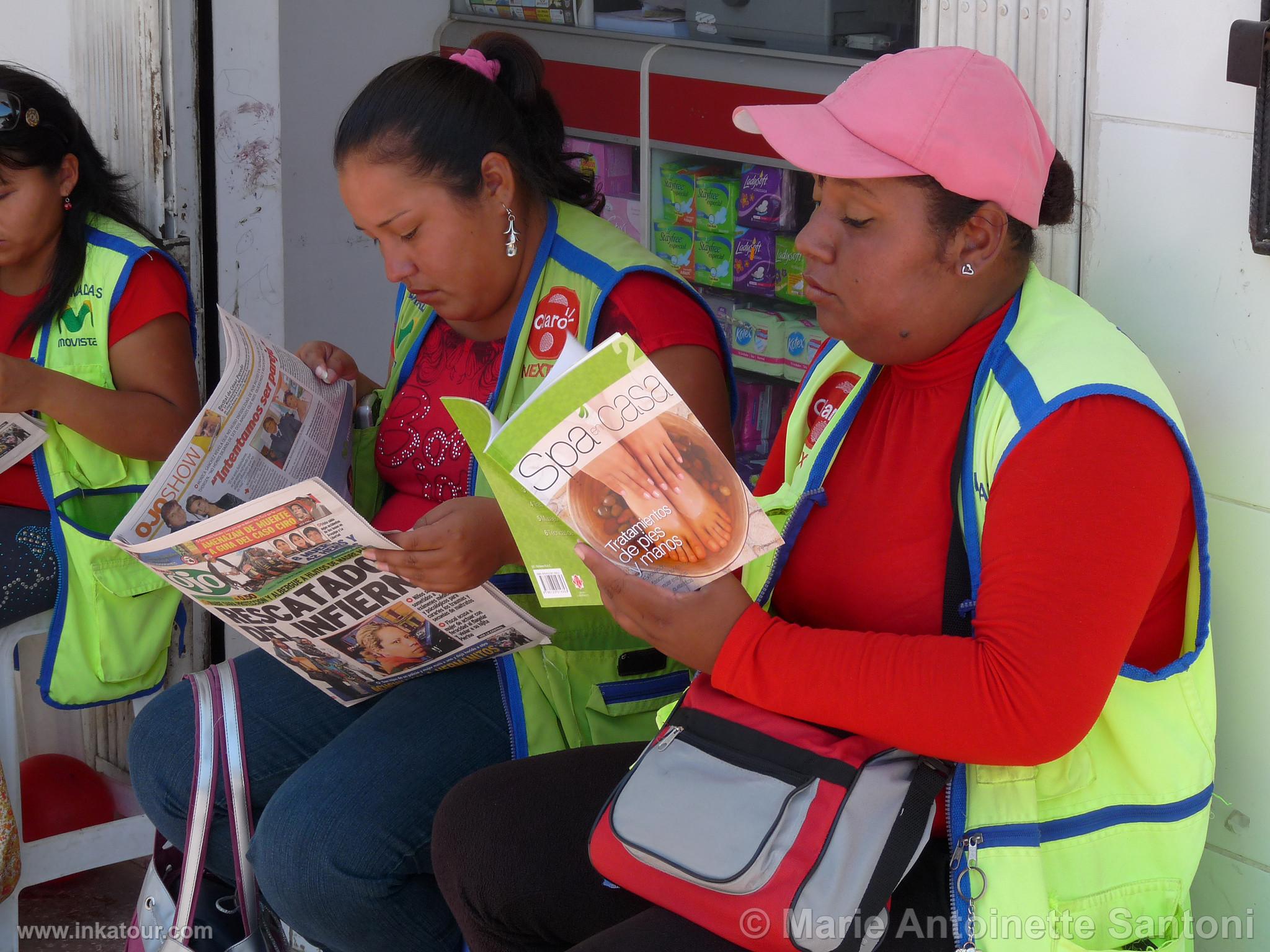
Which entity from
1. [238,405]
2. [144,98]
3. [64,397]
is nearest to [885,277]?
[238,405]

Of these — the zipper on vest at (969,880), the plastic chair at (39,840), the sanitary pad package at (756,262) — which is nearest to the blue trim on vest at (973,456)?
the zipper on vest at (969,880)

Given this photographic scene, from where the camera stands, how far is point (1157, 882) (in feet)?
4.46

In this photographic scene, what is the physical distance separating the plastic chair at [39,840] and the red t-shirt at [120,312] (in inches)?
9.5

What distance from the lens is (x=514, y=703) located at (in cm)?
190

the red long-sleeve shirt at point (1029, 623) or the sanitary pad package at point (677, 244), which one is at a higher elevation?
the sanitary pad package at point (677, 244)

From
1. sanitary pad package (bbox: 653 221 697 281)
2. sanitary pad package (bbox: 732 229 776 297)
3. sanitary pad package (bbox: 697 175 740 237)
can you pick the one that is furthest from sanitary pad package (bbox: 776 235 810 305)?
sanitary pad package (bbox: 653 221 697 281)

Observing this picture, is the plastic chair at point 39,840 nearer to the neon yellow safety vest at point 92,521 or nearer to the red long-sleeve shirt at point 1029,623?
the neon yellow safety vest at point 92,521

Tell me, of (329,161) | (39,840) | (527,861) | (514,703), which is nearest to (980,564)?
(527,861)

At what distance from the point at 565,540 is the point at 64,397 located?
1242mm

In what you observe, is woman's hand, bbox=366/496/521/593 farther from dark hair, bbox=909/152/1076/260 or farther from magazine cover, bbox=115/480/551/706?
dark hair, bbox=909/152/1076/260

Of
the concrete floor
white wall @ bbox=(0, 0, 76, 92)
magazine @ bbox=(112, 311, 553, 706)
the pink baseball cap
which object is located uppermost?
white wall @ bbox=(0, 0, 76, 92)

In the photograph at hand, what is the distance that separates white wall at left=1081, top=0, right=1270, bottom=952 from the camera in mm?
1516

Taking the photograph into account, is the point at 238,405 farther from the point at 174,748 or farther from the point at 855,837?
the point at 855,837

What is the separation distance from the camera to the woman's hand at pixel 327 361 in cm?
225
